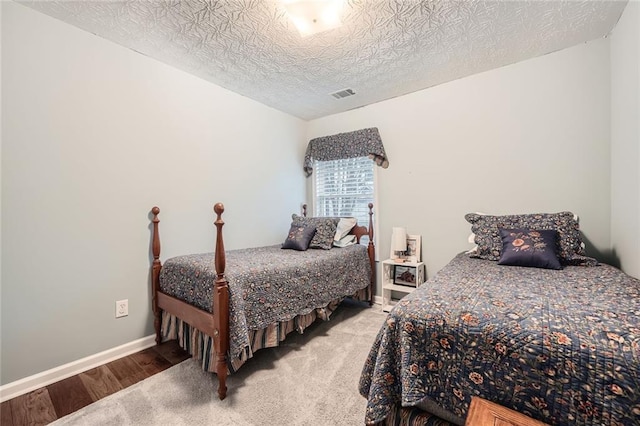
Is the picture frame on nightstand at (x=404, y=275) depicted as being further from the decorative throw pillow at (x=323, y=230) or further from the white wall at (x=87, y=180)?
the white wall at (x=87, y=180)

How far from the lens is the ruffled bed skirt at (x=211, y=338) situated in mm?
1779

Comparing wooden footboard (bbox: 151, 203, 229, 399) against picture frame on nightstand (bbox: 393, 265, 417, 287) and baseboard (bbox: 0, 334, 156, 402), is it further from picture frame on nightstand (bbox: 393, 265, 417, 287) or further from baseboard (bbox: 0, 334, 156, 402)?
picture frame on nightstand (bbox: 393, 265, 417, 287)

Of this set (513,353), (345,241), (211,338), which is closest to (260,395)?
(211,338)

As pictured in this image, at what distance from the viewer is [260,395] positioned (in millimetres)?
1647

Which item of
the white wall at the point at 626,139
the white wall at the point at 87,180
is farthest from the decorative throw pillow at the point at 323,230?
the white wall at the point at 626,139

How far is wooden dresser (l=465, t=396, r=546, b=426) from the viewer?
2.64 feet

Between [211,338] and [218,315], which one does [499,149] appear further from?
[211,338]

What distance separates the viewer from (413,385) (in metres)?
1.04

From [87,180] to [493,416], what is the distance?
2.68 m

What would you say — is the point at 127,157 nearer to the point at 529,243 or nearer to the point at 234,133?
the point at 234,133

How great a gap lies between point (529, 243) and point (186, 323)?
265 centimetres

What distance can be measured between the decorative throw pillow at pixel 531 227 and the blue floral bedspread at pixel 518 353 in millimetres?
618

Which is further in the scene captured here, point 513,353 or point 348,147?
point 348,147

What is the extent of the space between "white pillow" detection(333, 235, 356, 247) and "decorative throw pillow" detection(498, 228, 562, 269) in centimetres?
155
